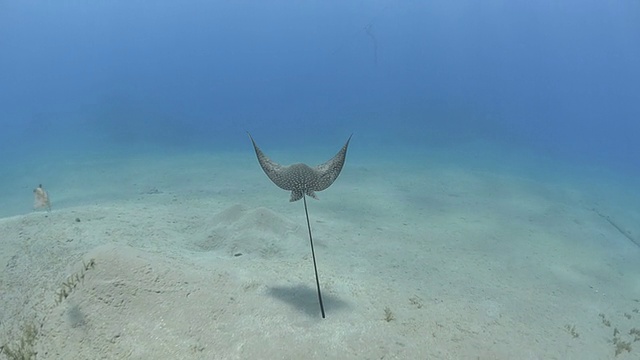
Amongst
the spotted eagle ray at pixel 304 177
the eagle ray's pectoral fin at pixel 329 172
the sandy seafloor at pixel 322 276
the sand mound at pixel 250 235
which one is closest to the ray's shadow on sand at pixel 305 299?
the sandy seafloor at pixel 322 276

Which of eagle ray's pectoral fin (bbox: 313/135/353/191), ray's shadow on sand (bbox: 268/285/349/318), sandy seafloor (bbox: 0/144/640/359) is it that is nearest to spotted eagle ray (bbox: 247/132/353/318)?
eagle ray's pectoral fin (bbox: 313/135/353/191)

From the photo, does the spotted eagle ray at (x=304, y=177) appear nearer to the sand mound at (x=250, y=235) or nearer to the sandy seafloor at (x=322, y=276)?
the sandy seafloor at (x=322, y=276)

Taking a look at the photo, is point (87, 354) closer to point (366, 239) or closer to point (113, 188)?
point (366, 239)

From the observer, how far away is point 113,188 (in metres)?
15.4

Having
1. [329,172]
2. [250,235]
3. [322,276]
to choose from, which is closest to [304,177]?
[329,172]

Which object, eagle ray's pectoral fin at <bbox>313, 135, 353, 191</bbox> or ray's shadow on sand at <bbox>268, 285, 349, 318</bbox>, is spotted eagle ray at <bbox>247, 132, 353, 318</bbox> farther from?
ray's shadow on sand at <bbox>268, 285, 349, 318</bbox>

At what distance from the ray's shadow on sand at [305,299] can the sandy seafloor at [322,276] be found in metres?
0.03

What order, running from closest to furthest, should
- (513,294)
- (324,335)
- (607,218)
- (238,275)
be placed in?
(324,335) → (238,275) → (513,294) → (607,218)

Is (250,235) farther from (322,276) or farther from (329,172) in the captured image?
(329,172)

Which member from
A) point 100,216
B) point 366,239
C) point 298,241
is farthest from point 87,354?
point 366,239

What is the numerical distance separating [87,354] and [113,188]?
12.7 meters

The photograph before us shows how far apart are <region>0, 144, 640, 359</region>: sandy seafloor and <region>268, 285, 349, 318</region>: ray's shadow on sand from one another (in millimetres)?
34

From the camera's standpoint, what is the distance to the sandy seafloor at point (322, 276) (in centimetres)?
455

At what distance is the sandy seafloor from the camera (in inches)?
179
